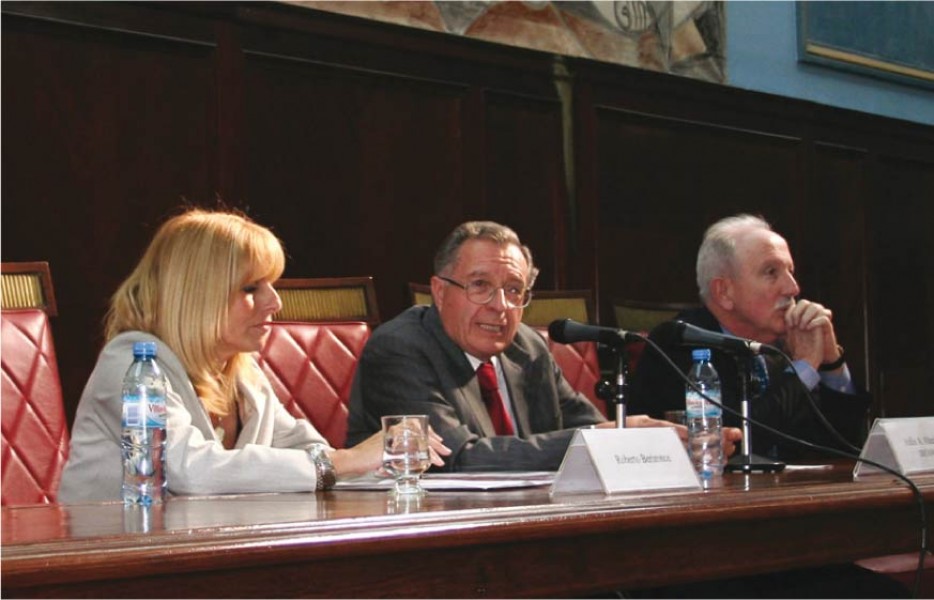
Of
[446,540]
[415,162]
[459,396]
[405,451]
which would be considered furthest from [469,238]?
[446,540]

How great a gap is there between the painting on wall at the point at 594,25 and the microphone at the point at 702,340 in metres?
2.30

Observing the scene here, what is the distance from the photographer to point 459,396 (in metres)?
3.04

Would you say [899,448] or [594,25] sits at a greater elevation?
[594,25]

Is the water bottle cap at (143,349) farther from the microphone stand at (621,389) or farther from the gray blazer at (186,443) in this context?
the microphone stand at (621,389)

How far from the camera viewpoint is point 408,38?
4.69 metres

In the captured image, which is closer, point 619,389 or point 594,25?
point 619,389

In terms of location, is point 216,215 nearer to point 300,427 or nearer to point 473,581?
point 300,427

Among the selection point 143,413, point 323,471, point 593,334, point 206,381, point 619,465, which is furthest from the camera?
point 206,381

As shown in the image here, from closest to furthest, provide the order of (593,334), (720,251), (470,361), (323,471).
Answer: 1. (323,471)
2. (593,334)
3. (470,361)
4. (720,251)

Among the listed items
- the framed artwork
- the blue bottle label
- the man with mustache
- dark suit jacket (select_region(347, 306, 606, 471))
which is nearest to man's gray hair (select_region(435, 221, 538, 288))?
dark suit jacket (select_region(347, 306, 606, 471))

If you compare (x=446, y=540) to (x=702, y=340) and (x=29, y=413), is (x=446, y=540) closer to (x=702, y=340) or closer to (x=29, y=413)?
(x=702, y=340)

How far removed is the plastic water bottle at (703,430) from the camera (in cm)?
248

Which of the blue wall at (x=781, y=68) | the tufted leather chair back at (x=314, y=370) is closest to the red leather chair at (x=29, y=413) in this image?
the tufted leather chair back at (x=314, y=370)

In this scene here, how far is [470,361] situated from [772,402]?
76 cm
